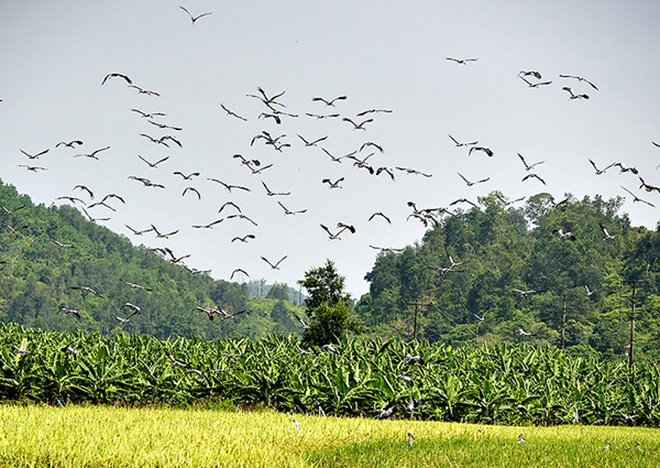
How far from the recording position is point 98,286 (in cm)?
10369

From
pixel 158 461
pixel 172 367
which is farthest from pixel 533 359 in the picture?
pixel 158 461

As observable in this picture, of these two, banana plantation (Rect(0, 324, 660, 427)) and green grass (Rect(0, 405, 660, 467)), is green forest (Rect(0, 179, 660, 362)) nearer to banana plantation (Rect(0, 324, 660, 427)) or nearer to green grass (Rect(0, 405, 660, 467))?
banana plantation (Rect(0, 324, 660, 427))

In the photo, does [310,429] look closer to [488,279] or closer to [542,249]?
[488,279]

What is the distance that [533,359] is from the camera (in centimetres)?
2522

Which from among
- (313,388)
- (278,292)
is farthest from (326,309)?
(278,292)

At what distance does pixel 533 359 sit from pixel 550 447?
39.8ft

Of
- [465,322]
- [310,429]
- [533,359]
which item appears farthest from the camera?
[465,322]

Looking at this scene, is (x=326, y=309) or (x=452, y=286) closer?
(x=326, y=309)

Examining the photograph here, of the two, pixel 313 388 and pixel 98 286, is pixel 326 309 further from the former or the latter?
pixel 98 286

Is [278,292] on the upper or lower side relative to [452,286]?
upper

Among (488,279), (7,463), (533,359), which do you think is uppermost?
(488,279)

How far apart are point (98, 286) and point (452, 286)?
44.1 m

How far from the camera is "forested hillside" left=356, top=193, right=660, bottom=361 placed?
6969 cm

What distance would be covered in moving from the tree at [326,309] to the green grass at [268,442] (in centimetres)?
1759
